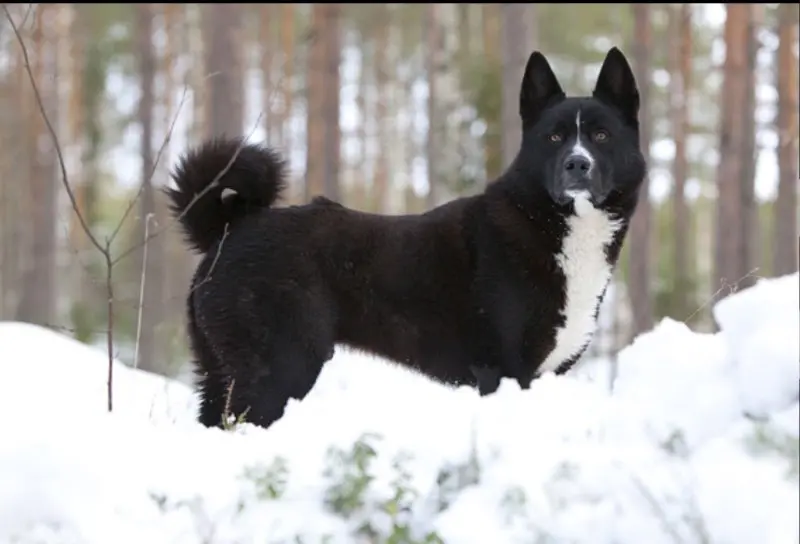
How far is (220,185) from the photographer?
429 centimetres

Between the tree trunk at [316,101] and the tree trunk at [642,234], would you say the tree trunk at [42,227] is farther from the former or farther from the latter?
the tree trunk at [642,234]

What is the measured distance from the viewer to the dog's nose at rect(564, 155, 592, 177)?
4113 mm

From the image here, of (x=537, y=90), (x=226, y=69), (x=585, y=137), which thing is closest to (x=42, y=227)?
(x=226, y=69)

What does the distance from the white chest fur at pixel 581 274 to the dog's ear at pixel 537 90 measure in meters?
0.55

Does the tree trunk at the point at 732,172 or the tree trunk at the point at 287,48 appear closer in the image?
the tree trunk at the point at 732,172

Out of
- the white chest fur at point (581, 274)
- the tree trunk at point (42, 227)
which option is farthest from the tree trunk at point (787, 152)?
the tree trunk at point (42, 227)

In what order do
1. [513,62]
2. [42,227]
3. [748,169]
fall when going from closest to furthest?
[513,62]
[748,169]
[42,227]

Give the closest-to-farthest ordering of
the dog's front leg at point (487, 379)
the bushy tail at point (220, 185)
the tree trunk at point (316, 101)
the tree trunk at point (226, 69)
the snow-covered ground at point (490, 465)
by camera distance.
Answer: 1. the snow-covered ground at point (490, 465)
2. the dog's front leg at point (487, 379)
3. the bushy tail at point (220, 185)
4. the tree trunk at point (226, 69)
5. the tree trunk at point (316, 101)

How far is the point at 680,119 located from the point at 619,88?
14157mm

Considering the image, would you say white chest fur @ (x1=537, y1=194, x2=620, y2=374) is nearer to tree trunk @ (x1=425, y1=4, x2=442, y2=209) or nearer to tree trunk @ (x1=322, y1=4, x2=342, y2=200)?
tree trunk @ (x1=425, y1=4, x2=442, y2=209)

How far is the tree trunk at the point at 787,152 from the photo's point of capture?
38.6 feet

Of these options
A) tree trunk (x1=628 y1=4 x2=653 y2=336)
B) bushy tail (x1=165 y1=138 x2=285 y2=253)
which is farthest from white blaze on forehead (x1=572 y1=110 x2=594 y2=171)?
tree trunk (x1=628 y1=4 x2=653 y2=336)

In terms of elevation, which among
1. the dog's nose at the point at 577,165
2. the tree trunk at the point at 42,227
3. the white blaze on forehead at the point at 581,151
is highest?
the white blaze on forehead at the point at 581,151

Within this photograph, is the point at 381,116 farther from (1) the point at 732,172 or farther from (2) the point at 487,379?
(2) the point at 487,379
